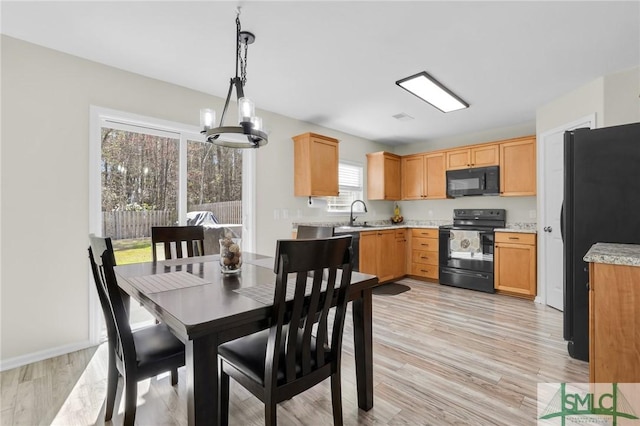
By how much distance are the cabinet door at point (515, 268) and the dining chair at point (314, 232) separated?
3088mm

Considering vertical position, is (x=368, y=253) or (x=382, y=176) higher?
(x=382, y=176)

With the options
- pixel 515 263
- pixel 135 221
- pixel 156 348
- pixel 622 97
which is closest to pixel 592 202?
pixel 622 97

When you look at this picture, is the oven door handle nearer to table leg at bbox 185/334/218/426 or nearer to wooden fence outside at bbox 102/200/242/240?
wooden fence outside at bbox 102/200/242/240

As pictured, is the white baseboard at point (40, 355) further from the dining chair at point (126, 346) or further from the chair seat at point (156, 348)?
the chair seat at point (156, 348)

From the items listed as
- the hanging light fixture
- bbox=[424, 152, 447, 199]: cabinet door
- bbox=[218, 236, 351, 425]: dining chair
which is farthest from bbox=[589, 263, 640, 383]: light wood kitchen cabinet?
bbox=[424, 152, 447, 199]: cabinet door

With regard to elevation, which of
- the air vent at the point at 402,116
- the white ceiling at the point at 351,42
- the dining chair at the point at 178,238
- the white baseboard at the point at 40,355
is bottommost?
the white baseboard at the point at 40,355

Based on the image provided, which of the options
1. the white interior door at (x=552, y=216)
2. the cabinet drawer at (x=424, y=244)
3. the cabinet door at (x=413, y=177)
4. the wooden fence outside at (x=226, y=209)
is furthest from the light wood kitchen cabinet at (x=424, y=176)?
the wooden fence outside at (x=226, y=209)

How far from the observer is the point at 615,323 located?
4.75ft

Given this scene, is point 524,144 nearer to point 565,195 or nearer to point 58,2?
point 565,195

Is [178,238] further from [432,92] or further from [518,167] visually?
[518,167]

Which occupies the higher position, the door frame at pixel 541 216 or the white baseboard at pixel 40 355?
the door frame at pixel 541 216

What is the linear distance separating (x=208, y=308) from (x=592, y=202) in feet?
8.62

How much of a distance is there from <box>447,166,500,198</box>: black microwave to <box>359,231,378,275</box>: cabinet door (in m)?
1.60

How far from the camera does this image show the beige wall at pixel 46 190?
225 cm
